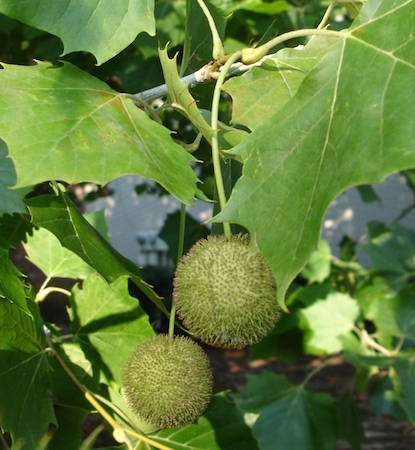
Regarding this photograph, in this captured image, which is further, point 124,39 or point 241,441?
point 241,441

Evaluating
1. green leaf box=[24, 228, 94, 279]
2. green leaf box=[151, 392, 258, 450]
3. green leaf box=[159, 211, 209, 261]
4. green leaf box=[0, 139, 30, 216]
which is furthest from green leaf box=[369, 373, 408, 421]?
green leaf box=[0, 139, 30, 216]

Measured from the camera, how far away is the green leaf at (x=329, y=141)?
3.35 ft

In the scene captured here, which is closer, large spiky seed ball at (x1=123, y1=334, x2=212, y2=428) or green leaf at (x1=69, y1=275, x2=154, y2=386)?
large spiky seed ball at (x1=123, y1=334, x2=212, y2=428)

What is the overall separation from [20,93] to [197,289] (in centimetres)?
47

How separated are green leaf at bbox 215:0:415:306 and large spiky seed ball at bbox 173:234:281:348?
0.42 ft

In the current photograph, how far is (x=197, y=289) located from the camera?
1.18 metres

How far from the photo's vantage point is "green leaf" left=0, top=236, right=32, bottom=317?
1151 millimetres

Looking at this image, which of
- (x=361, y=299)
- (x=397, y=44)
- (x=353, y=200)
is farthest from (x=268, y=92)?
(x=353, y=200)

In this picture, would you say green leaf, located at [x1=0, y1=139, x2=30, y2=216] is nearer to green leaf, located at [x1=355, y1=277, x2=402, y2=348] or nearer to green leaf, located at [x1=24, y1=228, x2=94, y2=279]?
green leaf, located at [x1=24, y1=228, x2=94, y2=279]

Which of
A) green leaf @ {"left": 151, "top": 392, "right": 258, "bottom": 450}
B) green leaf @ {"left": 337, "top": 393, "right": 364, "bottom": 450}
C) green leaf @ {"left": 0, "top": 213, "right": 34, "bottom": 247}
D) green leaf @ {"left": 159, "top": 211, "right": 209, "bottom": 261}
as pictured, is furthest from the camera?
green leaf @ {"left": 337, "top": 393, "right": 364, "bottom": 450}

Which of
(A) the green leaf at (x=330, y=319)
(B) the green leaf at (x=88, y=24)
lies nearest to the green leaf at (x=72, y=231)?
(B) the green leaf at (x=88, y=24)

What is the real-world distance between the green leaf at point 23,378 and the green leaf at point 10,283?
10 centimetres

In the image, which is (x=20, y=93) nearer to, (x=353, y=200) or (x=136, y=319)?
(x=136, y=319)

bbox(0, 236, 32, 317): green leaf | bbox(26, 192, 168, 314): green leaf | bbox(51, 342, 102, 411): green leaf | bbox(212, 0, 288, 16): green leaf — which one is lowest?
bbox(51, 342, 102, 411): green leaf
